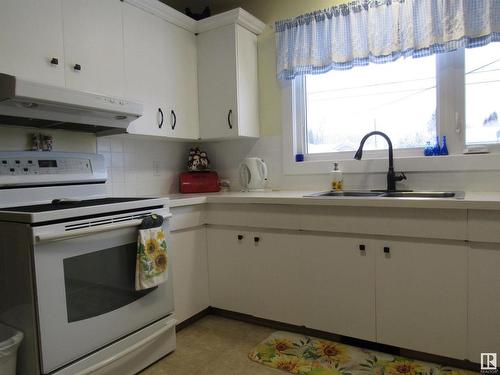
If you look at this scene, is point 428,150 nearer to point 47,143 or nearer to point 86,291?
point 86,291

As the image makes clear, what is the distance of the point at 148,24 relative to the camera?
2.24 meters

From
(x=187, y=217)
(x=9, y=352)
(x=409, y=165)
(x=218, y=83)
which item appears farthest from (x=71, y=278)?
(x=409, y=165)

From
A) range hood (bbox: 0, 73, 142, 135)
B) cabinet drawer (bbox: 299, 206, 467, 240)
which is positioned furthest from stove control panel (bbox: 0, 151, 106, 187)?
cabinet drawer (bbox: 299, 206, 467, 240)

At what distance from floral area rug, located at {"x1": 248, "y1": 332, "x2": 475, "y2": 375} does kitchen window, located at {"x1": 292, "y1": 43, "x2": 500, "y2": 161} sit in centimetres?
119

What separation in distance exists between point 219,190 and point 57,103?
1.41 m

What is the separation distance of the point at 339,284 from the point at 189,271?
0.90m

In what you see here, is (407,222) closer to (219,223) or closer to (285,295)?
(285,295)

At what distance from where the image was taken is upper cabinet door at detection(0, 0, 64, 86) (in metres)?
1.57

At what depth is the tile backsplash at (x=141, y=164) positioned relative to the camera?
2.30m

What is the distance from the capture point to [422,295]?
5.54ft

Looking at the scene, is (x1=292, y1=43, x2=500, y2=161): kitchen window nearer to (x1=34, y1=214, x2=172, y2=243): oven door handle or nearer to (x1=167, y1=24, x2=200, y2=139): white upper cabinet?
(x1=167, y1=24, x2=200, y2=139): white upper cabinet

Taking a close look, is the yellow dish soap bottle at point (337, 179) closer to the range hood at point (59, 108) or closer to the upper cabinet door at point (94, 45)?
the range hood at point (59, 108)

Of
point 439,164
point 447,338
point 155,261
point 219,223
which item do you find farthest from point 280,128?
point 447,338

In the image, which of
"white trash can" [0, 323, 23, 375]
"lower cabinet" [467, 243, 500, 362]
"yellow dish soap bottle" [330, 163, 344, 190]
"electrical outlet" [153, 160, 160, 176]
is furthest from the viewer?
"electrical outlet" [153, 160, 160, 176]
